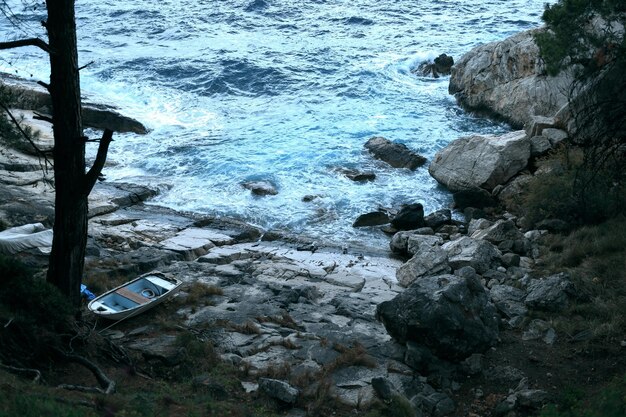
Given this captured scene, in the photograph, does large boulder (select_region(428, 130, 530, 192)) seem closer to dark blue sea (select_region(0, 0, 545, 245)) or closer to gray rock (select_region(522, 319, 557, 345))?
dark blue sea (select_region(0, 0, 545, 245))

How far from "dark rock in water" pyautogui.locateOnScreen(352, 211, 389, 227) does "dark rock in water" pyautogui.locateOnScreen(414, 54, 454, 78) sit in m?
14.6

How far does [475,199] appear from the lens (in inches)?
840

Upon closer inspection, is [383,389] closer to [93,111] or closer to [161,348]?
[161,348]

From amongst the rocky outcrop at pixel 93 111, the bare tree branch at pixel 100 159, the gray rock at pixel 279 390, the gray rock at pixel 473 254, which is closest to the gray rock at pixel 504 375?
the gray rock at pixel 279 390

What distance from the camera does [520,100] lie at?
26516 mm

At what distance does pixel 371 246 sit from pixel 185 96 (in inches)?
600

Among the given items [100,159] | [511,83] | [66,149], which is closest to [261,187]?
[511,83]

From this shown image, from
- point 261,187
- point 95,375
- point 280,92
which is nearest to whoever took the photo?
point 95,375

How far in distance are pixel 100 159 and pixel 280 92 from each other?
22624 millimetres

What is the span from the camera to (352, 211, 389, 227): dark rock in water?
21.2 meters

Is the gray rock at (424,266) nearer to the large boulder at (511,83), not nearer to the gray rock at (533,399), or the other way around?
the gray rock at (533,399)

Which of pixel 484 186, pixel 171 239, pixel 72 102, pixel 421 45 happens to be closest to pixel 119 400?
pixel 72 102

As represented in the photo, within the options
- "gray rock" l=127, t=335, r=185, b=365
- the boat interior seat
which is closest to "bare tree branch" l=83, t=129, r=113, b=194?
"gray rock" l=127, t=335, r=185, b=365

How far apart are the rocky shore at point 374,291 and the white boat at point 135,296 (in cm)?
32
